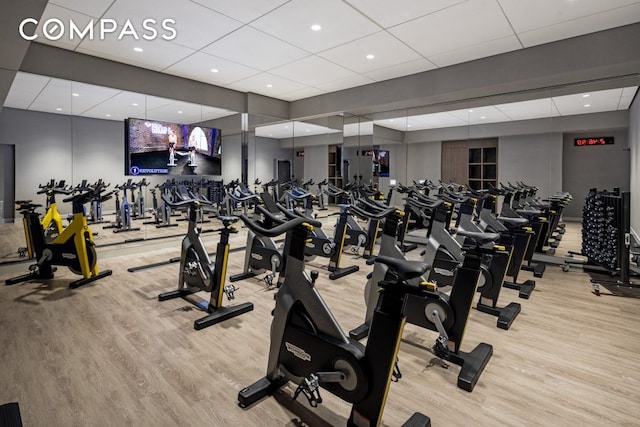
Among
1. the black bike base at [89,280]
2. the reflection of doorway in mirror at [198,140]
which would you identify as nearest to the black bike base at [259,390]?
the black bike base at [89,280]

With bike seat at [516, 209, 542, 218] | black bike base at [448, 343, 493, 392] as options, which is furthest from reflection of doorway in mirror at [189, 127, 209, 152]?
black bike base at [448, 343, 493, 392]

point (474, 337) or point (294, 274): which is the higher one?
point (294, 274)

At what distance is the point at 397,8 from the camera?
3.44 meters

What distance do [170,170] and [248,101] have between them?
80.3 inches

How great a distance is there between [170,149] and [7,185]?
2231mm

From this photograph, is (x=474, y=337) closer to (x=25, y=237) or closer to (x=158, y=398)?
(x=158, y=398)

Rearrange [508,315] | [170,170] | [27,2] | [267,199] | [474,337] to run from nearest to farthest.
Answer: [27,2] → [474,337] → [508,315] → [267,199] → [170,170]

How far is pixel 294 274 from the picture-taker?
187 cm

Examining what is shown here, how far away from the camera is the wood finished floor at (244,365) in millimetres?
1847

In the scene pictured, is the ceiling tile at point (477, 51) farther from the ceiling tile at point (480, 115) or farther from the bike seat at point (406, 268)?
the bike seat at point (406, 268)

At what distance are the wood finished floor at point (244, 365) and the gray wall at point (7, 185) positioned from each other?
1.45 metres

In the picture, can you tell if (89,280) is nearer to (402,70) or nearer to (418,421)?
(418,421)

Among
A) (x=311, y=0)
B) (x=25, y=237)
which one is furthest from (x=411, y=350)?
(x=25, y=237)

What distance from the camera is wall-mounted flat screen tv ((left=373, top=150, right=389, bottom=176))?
7.03 metres
